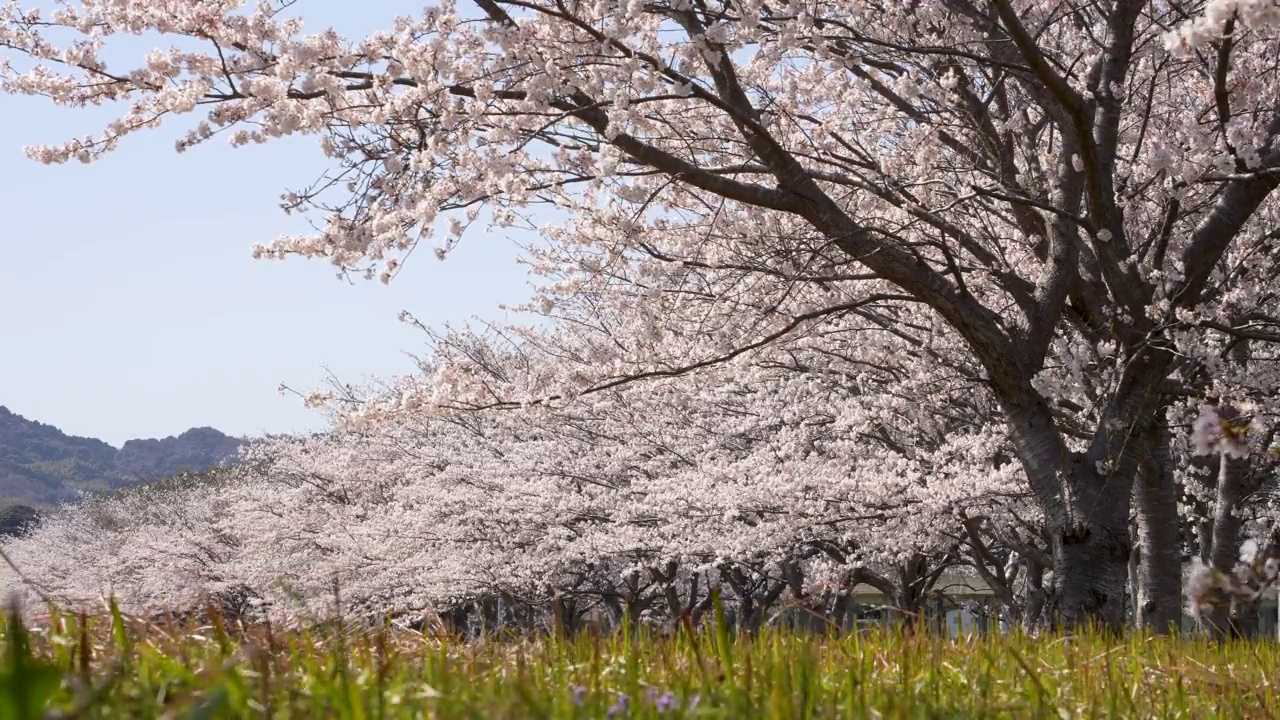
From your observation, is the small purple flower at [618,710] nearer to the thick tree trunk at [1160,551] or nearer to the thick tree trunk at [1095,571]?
the thick tree trunk at [1095,571]

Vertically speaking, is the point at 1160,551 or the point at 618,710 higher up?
the point at 1160,551

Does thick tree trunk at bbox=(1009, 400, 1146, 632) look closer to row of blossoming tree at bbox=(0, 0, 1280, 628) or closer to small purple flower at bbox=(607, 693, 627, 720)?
row of blossoming tree at bbox=(0, 0, 1280, 628)

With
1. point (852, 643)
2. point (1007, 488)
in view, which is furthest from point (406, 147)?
point (1007, 488)

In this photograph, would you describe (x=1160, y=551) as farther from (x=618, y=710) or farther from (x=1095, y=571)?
(x=618, y=710)

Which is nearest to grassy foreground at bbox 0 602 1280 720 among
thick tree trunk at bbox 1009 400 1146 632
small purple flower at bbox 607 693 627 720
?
small purple flower at bbox 607 693 627 720

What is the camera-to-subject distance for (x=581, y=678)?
3080mm

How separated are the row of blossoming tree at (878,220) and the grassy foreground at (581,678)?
0.84m

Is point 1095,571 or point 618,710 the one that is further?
point 1095,571

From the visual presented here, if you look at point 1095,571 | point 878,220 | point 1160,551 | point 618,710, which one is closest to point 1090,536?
point 1095,571

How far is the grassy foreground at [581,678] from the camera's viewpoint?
2189 mm

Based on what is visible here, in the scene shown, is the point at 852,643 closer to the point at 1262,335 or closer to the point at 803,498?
the point at 1262,335

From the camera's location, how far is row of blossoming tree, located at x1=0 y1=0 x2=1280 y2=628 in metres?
7.46

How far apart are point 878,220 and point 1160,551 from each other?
3911 millimetres

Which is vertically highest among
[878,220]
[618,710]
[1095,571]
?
[878,220]
